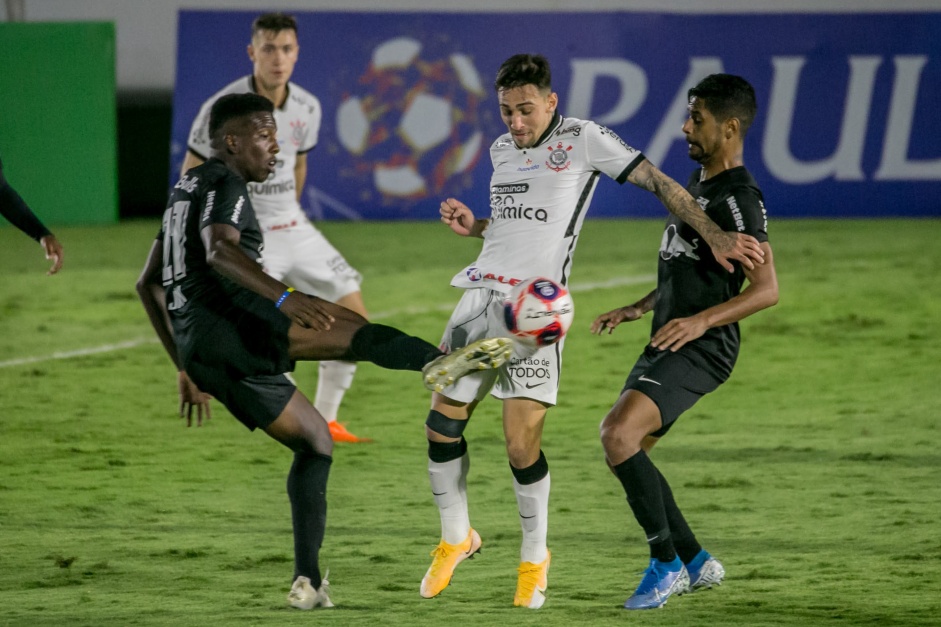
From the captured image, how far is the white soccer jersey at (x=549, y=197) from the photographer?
5199 mm

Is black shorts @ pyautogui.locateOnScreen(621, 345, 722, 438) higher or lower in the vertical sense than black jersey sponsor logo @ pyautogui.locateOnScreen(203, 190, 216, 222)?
lower

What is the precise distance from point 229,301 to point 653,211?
13234 mm

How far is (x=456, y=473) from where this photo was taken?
17.3ft

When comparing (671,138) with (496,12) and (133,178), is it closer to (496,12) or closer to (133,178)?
(496,12)

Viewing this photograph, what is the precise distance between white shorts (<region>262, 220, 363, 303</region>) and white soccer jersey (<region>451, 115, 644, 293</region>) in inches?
110

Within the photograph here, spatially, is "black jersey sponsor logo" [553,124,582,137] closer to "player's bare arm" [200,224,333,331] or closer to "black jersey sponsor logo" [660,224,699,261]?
"black jersey sponsor logo" [660,224,699,261]

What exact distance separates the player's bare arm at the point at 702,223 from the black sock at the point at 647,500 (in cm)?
76

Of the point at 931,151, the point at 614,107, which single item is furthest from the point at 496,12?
the point at 931,151

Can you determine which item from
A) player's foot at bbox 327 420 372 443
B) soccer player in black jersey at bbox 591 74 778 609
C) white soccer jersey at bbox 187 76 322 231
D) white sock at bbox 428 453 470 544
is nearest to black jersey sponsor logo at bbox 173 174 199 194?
white sock at bbox 428 453 470 544

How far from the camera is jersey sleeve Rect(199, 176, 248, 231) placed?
490cm

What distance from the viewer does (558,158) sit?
5.23m

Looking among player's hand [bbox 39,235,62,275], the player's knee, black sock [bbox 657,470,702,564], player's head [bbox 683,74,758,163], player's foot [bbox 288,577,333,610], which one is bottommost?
player's foot [bbox 288,577,333,610]

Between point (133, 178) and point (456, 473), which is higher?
point (456, 473)

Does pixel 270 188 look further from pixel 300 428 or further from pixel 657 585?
pixel 657 585
